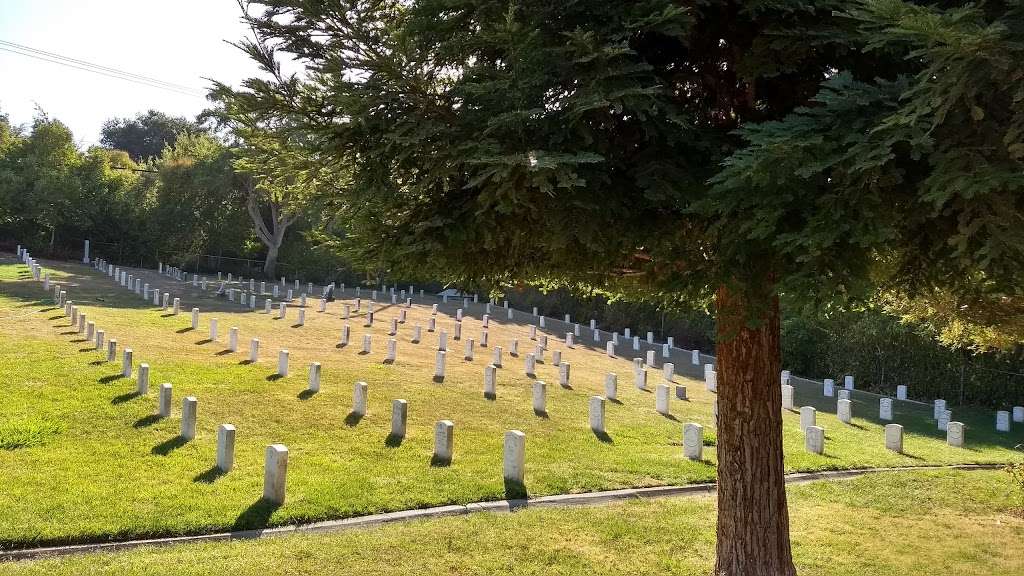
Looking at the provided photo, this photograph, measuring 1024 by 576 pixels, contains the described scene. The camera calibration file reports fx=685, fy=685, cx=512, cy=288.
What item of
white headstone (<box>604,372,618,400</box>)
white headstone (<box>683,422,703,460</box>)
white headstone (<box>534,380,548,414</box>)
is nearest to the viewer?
white headstone (<box>683,422,703,460</box>)

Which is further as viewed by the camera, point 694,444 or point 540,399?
point 540,399

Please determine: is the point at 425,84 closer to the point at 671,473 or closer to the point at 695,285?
the point at 695,285

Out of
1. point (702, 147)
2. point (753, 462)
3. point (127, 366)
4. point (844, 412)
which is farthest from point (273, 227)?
point (702, 147)

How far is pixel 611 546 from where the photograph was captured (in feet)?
23.8

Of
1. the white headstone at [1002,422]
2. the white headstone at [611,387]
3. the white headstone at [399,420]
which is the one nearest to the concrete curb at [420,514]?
the white headstone at [399,420]

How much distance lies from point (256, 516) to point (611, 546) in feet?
12.9

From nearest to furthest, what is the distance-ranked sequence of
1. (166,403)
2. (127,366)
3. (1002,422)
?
(166,403), (127,366), (1002,422)

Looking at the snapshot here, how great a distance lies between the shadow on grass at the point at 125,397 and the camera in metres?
11.6

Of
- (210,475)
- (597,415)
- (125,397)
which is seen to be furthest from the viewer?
(597,415)

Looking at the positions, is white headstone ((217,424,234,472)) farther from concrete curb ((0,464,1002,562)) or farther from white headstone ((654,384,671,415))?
white headstone ((654,384,671,415))

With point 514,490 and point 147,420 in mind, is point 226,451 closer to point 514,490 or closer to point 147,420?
point 147,420

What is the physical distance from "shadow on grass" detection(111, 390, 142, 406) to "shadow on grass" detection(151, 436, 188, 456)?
2124mm

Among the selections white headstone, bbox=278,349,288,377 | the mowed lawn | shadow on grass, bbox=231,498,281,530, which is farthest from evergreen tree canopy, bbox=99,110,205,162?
shadow on grass, bbox=231,498,281,530

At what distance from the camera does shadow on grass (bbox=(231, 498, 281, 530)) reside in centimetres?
743
